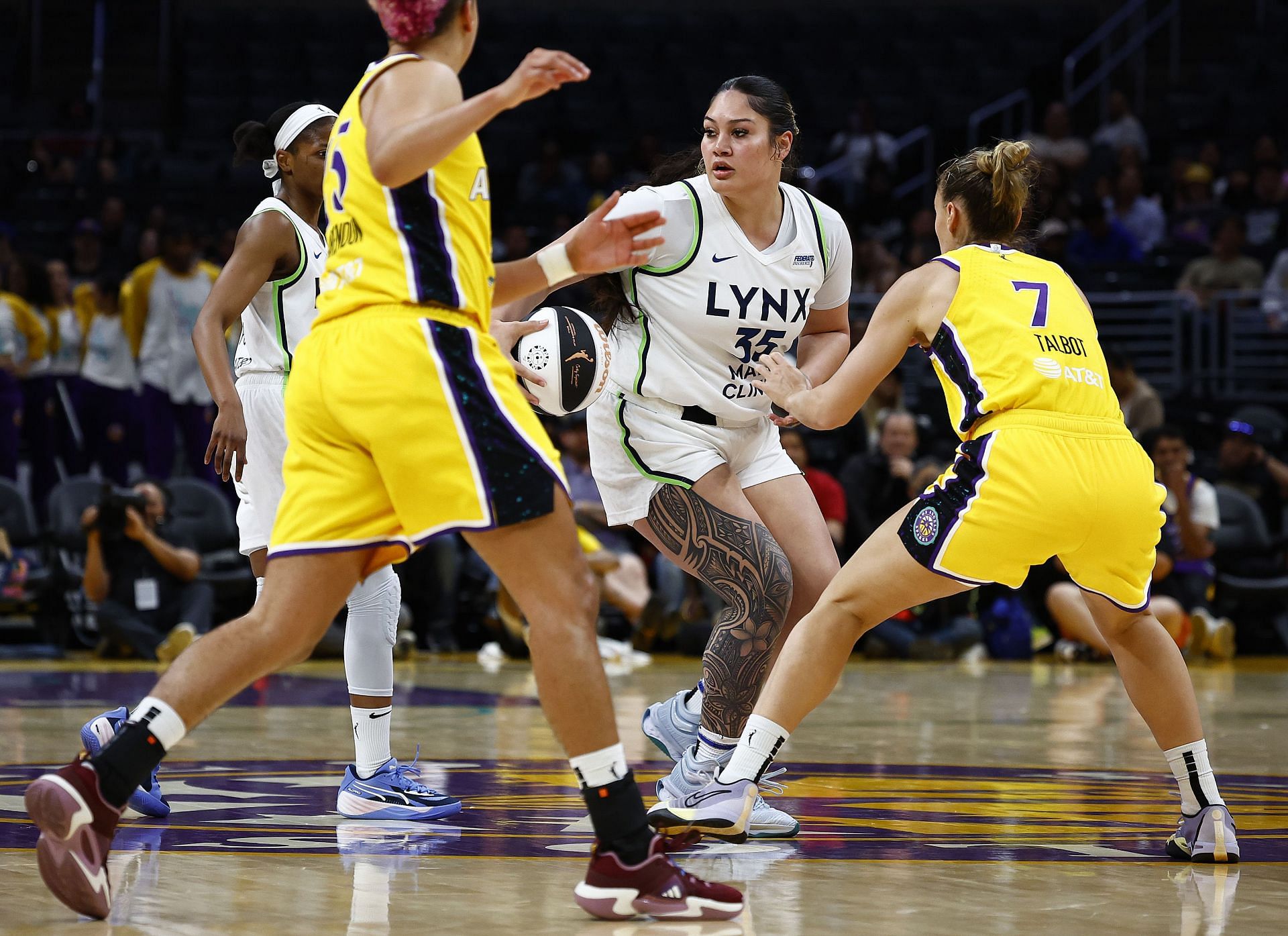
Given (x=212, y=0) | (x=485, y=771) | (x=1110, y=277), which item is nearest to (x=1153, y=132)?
(x=1110, y=277)

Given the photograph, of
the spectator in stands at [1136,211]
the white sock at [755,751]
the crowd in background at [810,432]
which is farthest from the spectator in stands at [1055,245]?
the white sock at [755,751]

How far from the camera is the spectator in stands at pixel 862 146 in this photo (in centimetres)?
1744

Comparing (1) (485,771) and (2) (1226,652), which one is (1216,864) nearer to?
(1) (485,771)

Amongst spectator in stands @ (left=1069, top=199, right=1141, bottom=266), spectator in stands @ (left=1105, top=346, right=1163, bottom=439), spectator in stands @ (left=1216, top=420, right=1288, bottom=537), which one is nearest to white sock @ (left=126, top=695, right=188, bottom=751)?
spectator in stands @ (left=1105, top=346, right=1163, bottom=439)

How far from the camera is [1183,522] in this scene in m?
11.0

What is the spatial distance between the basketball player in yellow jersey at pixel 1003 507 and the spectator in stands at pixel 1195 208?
11674 mm

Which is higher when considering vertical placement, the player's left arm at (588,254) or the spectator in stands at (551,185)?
the spectator in stands at (551,185)

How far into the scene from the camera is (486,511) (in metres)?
3.22

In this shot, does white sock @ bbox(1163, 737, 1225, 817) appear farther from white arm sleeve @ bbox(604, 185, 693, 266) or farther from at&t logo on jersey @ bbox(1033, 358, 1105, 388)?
white arm sleeve @ bbox(604, 185, 693, 266)

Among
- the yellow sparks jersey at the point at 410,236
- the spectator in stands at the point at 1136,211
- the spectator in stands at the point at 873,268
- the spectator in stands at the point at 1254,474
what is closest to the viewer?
the yellow sparks jersey at the point at 410,236

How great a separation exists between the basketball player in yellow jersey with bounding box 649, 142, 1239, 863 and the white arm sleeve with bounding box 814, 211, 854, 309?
2.30ft

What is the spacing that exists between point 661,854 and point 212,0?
20.4 m

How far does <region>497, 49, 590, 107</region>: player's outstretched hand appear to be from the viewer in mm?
3186

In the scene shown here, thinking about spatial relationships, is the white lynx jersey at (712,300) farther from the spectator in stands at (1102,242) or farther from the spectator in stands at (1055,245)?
the spectator in stands at (1102,242)
